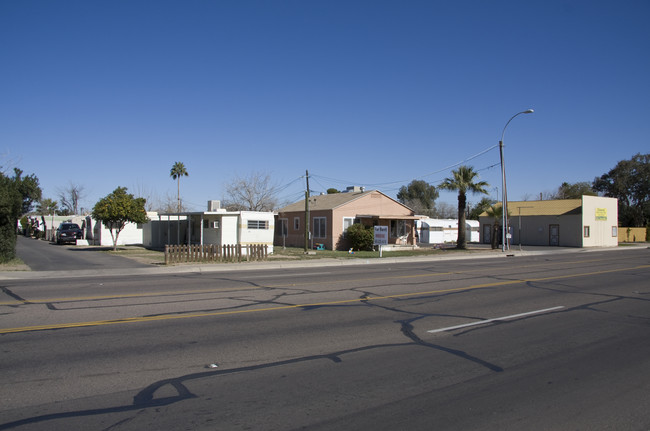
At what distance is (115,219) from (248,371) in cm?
2711

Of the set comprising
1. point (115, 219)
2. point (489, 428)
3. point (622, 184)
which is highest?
point (622, 184)

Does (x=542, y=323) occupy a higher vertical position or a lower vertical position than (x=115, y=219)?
lower

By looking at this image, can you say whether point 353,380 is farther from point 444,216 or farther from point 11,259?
point 444,216

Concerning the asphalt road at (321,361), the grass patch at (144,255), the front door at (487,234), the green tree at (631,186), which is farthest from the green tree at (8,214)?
the green tree at (631,186)

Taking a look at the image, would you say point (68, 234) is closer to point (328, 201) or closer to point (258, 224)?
point (258, 224)

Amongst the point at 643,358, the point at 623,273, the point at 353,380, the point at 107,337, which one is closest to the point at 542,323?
the point at 643,358

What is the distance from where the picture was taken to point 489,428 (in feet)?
15.3

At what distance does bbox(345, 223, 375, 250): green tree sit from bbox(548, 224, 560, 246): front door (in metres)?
25.0

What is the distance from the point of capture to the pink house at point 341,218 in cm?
3722

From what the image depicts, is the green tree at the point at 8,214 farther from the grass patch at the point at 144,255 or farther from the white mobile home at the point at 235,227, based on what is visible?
the white mobile home at the point at 235,227

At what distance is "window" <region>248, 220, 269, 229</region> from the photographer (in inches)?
1191

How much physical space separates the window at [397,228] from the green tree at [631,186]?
47.7 meters

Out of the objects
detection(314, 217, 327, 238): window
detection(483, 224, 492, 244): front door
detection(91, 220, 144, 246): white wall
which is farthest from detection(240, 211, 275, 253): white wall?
detection(483, 224, 492, 244): front door

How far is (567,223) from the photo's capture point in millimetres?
49469
